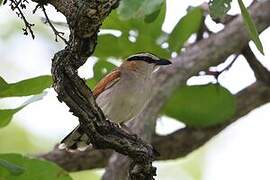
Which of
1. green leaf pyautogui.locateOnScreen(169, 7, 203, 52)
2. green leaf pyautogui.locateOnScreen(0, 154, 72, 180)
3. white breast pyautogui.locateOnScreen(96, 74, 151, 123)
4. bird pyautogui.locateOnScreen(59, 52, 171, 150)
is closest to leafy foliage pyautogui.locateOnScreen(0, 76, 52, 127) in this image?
green leaf pyautogui.locateOnScreen(0, 154, 72, 180)

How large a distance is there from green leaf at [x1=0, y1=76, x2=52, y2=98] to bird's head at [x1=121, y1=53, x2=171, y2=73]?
110 centimetres

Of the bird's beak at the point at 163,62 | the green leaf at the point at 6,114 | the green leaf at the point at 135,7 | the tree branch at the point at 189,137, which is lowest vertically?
the tree branch at the point at 189,137

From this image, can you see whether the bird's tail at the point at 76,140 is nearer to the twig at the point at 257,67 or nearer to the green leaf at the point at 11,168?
the green leaf at the point at 11,168

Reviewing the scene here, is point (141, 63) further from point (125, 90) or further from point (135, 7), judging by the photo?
point (135, 7)

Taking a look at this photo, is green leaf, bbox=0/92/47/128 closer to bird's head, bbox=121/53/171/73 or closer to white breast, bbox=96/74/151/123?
white breast, bbox=96/74/151/123

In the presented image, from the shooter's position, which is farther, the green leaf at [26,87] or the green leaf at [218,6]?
the green leaf at [26,87]

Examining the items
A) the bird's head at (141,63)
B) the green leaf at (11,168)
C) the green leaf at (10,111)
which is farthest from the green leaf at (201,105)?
the green leaf at (11,168)

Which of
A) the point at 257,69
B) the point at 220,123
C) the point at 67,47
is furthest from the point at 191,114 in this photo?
the point at 67,47

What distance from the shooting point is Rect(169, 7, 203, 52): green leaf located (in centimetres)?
319

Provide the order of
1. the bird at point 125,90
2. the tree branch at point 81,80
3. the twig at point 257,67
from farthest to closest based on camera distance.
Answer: the twig at point 257,67
the bird at point 125,90
the tree branch at point 81,80

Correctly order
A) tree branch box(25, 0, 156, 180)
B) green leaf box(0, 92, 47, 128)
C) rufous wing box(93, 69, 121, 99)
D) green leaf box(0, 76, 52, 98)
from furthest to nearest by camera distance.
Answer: rufous wing box(93, 69, 121, 99) → green leaf box(0, 92, 47, 128) → green leaf box(0, 76, 52, 98) → tree branch box(25, 0, 156, 180)

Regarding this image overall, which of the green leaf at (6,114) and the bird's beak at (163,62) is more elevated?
the green leaf at (6,114)

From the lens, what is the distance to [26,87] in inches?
88.7

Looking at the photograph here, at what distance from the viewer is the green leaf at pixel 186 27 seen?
3186mm
